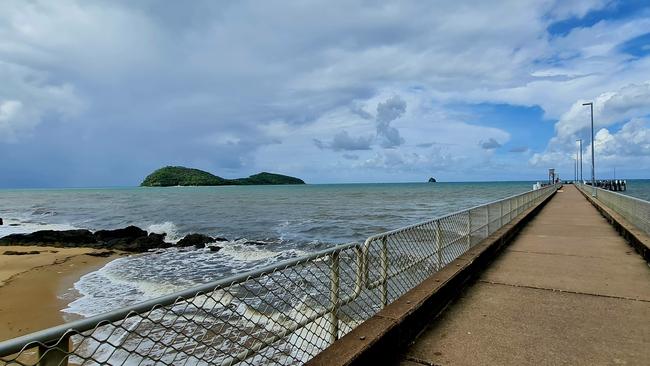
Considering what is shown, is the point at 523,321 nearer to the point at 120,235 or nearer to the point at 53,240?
the point at 120,235

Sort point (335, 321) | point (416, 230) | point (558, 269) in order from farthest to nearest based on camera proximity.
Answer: point (558, 269) → point (416, 230) → point (335, 321)

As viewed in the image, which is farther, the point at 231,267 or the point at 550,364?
the point at 231,267

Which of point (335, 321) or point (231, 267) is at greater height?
point (335, 321)

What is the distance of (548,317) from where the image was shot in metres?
4.48

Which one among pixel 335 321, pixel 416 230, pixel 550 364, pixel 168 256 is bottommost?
pixel 168 256

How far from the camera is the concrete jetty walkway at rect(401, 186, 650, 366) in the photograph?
3.55 meters

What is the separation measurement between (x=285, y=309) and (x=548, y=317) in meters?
5.30

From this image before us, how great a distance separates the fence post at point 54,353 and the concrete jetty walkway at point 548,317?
2.69m

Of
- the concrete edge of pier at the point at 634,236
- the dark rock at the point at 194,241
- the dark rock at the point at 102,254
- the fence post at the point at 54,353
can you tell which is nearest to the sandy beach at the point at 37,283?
the dark rock at the point at 102,254

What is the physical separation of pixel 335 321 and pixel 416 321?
3.21 ft

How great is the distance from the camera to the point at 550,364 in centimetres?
338

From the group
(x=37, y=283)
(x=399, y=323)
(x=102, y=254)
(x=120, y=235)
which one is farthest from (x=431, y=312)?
(x=120, y=235)

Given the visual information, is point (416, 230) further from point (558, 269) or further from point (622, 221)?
point (622, 221)

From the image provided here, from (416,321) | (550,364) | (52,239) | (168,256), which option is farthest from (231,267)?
(52,239)
